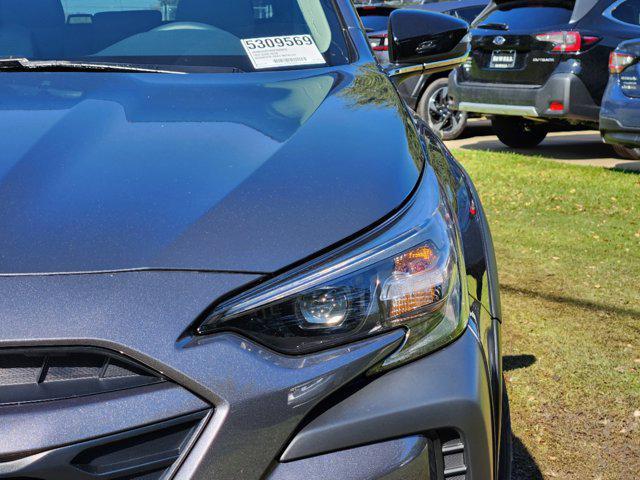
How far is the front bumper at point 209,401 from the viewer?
4.23 feet

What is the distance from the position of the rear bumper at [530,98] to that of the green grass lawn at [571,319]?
102 cm

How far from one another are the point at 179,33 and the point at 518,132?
799 cm

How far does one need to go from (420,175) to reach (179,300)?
2.09 feet

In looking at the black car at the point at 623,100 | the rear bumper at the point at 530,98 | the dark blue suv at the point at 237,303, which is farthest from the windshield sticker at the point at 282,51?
the rear bumper at the point at 530,98

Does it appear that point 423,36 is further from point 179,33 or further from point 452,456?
point 452,456

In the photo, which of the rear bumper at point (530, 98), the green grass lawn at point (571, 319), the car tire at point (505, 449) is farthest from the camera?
the rear bumper at point (530, 98)

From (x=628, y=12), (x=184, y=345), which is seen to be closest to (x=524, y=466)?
(x=184, y=345)

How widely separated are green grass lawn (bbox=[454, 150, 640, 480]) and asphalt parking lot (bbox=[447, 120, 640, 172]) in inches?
48.3

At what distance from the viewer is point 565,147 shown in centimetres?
1028

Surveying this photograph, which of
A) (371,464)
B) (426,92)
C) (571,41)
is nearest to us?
(371,464)

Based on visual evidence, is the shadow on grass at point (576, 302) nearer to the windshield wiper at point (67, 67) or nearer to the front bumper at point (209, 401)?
the windshield wiper at point (67, 67)

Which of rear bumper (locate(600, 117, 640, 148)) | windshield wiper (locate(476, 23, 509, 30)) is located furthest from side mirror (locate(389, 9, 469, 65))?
windshield wiper (locate(476, 23, 509, 30))

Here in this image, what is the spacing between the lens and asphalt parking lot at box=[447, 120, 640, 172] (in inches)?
352

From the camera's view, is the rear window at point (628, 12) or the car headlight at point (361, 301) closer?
the car headlight at point (361, 301)
